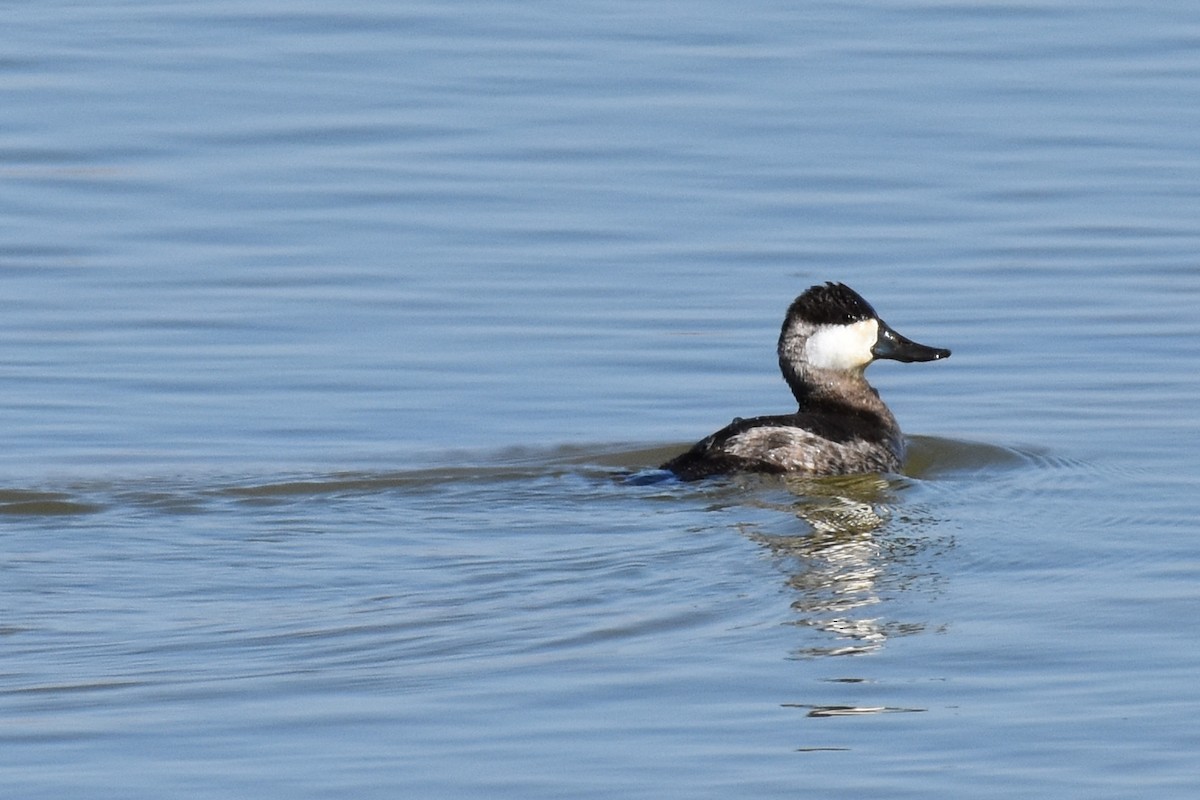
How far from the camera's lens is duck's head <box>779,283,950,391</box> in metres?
10.8

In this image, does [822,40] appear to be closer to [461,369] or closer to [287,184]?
[287,184]

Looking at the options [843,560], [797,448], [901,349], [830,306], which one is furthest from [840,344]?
[843,560]

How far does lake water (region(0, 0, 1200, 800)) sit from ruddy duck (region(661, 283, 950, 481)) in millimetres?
204

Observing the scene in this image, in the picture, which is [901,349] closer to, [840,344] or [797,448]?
[840,344]

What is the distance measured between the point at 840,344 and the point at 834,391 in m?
0.23

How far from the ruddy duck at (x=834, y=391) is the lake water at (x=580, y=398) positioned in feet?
0.67

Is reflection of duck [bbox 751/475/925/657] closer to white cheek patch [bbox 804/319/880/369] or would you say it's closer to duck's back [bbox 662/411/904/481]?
duck's back [bbox 662/411/904/481]

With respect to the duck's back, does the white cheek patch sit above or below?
above

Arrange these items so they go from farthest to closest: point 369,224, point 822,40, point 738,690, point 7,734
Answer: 1. point 822,40
2. point 369,224
3. point 738,690
4. point 7,734

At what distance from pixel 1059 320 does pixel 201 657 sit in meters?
6.59

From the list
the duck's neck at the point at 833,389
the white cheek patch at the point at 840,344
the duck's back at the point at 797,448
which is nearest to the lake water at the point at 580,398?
the duck's back at the point at 797,448

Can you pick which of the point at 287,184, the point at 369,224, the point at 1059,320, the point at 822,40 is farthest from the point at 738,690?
the point at 822,40

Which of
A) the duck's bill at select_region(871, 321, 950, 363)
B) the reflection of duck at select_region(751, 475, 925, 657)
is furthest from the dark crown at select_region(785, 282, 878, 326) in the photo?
the reflection of duck at select_region(751, 475, 925, 657)

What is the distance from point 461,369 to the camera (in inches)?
465
